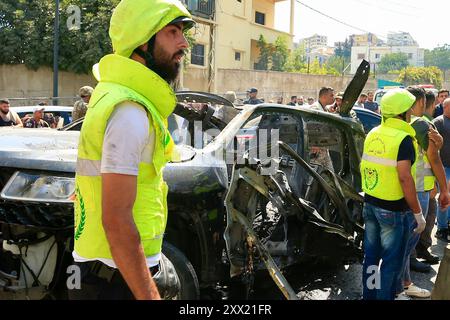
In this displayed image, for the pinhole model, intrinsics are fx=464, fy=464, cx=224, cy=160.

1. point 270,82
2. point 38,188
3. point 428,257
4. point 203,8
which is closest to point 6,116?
point 38,188

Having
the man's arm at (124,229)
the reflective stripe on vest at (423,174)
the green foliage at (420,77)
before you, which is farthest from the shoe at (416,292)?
the green foliage at (420,77)

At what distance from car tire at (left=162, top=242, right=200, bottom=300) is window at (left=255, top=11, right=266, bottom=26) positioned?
3193cm

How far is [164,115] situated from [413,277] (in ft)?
13.1

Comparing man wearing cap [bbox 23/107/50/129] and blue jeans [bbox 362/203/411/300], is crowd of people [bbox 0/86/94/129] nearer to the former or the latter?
man wearing cap [bbox 23/107/50/129]

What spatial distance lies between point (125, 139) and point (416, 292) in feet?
11.9

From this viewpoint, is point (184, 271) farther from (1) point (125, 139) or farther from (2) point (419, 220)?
(2) point (419, 220)

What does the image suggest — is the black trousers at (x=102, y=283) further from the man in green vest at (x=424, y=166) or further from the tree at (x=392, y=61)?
the tree at (x=392, y=61)

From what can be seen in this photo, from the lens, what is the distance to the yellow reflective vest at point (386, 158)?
3365 mm

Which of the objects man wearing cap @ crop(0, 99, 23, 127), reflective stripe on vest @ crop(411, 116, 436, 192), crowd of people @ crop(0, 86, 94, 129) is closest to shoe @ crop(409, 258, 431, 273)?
reflective stripe on vest @ crop(411, 116, 436, 192)

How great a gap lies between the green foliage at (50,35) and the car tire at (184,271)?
629 inches

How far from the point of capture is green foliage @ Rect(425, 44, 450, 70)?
10819 centimetres

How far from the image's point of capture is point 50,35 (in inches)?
707

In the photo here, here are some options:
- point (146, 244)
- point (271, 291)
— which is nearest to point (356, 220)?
point (271, 291)

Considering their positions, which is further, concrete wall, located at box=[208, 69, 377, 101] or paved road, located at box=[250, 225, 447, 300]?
concrete wall, located at box=[208, 69, 377, 101]
